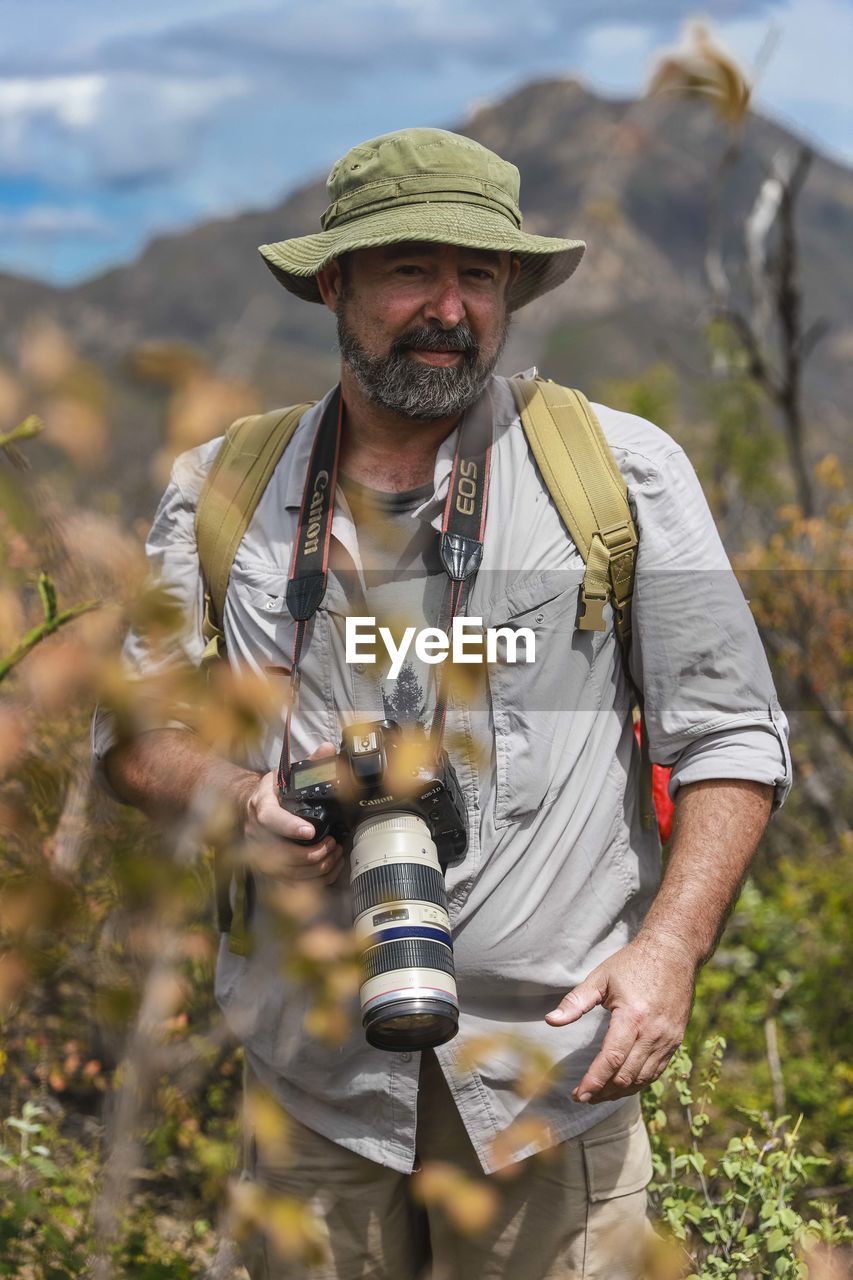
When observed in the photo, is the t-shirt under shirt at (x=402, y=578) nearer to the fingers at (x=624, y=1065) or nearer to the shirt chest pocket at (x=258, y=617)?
the shirt chest pocket at (x=258, y=617)

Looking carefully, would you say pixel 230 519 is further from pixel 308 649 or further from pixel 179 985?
pixel 179 985

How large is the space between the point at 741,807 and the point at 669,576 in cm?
39

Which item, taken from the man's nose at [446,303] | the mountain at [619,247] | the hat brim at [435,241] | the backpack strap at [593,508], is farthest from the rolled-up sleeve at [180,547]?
the mountain at [619,247]

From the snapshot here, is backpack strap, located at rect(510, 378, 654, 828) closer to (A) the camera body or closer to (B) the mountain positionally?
(A) the camera body

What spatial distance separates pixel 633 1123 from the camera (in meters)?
2.30

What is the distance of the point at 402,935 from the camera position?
1.85 meters

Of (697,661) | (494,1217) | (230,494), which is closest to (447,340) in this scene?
(230,494)

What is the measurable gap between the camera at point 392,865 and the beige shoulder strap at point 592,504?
16.3 inches

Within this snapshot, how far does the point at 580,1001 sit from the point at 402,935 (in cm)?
28

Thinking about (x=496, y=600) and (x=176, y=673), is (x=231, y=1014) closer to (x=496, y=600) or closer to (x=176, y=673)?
(x=176, y=673)

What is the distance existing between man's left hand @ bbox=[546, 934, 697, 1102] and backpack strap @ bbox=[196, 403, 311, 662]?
89 centimetres

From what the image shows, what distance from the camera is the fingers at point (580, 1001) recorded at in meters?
1.87

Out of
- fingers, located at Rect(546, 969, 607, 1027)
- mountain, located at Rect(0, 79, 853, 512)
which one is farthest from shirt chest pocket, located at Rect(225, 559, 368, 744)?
mountain, located at Rect(0, 79, 853, 512)

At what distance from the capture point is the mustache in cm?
233
